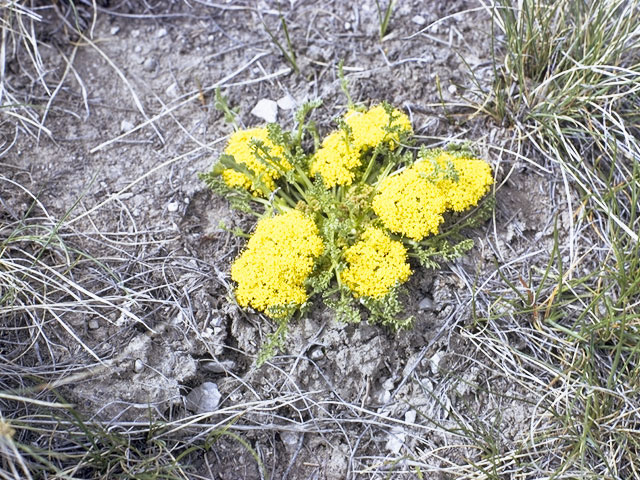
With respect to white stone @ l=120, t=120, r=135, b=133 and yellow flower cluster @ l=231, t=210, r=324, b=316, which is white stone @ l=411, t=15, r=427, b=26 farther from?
white stone @ l=120, t=120, r=135, b=133

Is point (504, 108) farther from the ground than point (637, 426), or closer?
farther from the ground

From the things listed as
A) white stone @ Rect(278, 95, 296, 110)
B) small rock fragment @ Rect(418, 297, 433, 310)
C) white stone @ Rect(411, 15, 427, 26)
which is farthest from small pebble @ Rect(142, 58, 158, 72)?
small rock fragment @ Rect(418, 297, 433, 310)

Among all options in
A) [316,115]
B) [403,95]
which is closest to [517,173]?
[403,95]

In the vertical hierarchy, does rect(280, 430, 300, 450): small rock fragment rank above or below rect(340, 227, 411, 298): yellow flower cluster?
below

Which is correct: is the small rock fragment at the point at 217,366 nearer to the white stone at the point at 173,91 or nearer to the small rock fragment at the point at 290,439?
the small rock fragment at the point at 290,439

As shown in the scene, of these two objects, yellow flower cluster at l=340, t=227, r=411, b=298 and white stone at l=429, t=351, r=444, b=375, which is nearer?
yellow flower cluster at l=340, t=227, r=411, b=298

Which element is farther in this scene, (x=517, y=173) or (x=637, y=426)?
(x=517, y=173)

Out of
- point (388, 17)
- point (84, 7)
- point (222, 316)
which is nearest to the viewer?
point (222, 316)

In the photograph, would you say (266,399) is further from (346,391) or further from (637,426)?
(637,426)
